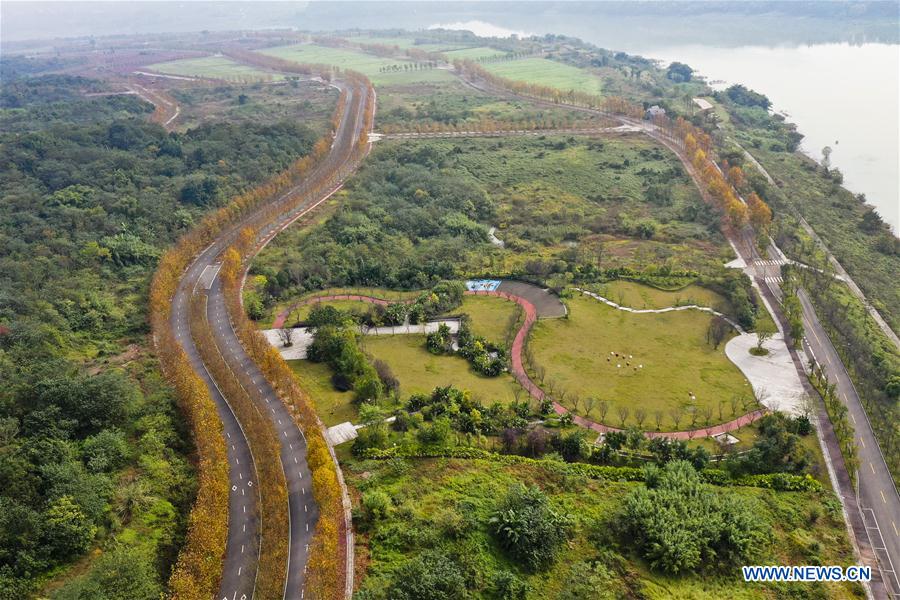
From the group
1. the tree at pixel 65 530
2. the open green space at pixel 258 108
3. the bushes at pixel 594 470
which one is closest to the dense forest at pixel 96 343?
the tree at pixel 65 530

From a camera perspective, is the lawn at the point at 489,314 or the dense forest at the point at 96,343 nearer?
the dense forest at the point at 96,343

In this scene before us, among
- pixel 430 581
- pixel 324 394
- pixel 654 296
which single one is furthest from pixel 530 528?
pixel 654 296

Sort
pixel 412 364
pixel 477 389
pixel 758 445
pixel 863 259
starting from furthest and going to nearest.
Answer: pixel 863 259 < pixel 412 364 < pixel 477 389 < pixel 758 445

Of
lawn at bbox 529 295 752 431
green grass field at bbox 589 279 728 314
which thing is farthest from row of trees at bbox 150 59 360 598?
green grass field at bbox 589 279 728 314

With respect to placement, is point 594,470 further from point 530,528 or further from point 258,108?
point 258,108

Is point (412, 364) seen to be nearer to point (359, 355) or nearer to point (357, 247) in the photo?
point (359, 355)

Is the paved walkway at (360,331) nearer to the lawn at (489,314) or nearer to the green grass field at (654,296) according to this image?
the lawn at (489,314)

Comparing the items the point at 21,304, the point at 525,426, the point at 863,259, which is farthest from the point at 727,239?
the point at 21,304
